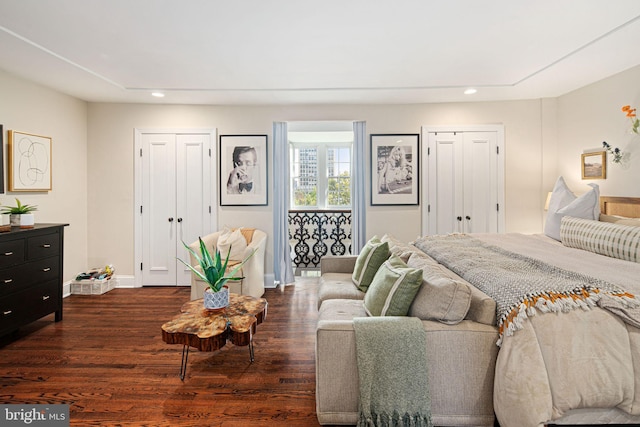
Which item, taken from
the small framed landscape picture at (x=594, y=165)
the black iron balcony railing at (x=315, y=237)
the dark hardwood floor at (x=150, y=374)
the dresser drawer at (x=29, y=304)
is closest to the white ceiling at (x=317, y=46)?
the small framed landscape picture at (x=594, y=165)

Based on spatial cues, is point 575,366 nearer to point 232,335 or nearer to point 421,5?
point 232,335

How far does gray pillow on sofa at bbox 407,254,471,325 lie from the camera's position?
5.68 feet

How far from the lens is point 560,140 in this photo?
14.3 feet

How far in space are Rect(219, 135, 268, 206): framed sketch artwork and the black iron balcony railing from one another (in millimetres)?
1289

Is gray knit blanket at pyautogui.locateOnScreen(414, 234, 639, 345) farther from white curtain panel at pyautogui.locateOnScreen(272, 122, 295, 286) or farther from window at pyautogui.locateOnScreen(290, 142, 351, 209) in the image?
window at pyautogui.locateOnScreen(290, 142, 351, 209)

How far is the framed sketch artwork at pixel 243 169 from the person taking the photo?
15.1ft

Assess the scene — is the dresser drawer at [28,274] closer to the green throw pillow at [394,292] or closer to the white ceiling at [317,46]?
the white ceiling at [317,46]

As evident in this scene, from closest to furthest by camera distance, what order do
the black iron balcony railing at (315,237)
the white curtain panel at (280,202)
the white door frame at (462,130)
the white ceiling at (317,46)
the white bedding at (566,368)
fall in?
the white bedding at (566,368) → the white ceiling at (317,46) → the white door frame at (462,130) → the white curtain panel at (280,202) → the black iron balcony railing at (315,237)

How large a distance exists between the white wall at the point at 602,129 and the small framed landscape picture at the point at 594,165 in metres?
0.05

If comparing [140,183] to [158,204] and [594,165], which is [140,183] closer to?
[158,204]

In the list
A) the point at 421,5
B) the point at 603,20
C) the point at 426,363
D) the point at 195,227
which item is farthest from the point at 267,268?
the point at 603,20

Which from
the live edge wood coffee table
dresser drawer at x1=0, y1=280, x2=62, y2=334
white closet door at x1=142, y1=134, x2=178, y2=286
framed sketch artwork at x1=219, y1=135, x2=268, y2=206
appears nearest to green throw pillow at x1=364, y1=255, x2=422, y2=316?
the live edge wood coffee table

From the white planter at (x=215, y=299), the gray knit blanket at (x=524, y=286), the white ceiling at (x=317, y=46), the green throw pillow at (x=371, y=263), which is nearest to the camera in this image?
the gray knit blanket at (x=524, y=286)

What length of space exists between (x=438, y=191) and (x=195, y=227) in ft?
11.3
